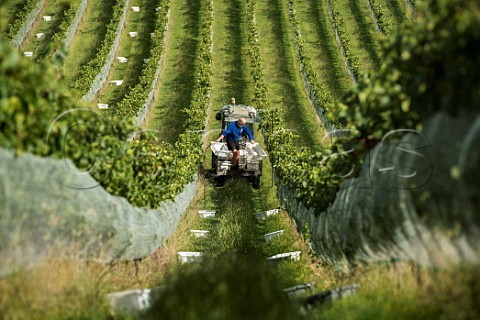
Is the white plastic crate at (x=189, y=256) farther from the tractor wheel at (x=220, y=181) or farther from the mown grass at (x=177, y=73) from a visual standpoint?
the mown grass at (x=177, y=73)

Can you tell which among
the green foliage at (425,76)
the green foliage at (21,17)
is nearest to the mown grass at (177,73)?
the green foliage at (21,17)

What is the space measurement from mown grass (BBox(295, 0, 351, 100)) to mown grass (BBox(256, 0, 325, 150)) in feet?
4.30

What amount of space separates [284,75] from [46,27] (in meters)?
19.6

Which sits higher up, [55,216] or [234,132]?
[234,132]

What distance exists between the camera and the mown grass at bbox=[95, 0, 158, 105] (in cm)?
4184

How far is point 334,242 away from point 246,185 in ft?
38.5

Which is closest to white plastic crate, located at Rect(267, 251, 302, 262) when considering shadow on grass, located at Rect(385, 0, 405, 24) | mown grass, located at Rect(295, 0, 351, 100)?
mown grass, located at Rect(295, 0, 351, 100)

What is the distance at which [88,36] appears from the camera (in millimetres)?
51812

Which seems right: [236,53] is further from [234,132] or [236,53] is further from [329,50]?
[234,132]

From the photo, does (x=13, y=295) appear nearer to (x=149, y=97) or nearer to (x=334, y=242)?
(x=334, y=242)

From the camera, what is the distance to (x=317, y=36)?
53.3 meters

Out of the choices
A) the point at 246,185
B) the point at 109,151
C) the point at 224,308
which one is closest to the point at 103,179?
the point at 109,151

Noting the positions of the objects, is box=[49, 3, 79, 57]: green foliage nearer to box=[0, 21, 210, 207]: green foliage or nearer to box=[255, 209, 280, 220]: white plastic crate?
box=[255, 209, 280, 220]: white plastic crate

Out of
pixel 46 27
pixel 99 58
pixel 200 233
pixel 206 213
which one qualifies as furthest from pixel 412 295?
pixel 46 27
